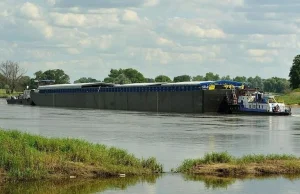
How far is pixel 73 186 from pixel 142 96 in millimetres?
69996

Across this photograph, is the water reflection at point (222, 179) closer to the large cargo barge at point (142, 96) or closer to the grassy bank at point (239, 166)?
the grassy bank at point (239, 166)

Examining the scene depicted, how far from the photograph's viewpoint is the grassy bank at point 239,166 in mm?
20344

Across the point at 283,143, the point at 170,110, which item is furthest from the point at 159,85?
the point at 283,143

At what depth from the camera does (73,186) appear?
18.1 m

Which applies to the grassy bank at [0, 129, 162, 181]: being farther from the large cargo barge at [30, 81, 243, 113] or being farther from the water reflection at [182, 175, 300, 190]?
the large cargo barge at [30, 81, 243, 113]

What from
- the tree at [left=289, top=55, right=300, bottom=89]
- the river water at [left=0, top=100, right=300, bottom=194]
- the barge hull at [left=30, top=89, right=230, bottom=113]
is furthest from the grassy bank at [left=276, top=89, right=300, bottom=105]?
the river water at [left=0, top=100, right=300, bottom=194]

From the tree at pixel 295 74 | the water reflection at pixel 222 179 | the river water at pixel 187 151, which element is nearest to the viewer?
the river water at pixel 187 151

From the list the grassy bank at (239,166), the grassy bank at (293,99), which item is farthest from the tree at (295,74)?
the grassy bank at (239,166)

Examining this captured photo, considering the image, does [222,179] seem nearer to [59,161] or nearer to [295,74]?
[59,161]

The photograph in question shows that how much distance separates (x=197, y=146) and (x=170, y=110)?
165 ft

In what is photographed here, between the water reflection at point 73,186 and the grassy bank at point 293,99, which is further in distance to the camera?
the grassy bank at point 293,99

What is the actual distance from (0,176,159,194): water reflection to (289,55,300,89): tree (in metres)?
123

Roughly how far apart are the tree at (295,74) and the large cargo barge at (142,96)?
175 ft

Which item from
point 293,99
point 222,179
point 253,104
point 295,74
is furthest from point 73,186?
point 295,74
